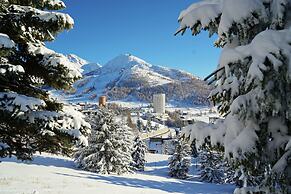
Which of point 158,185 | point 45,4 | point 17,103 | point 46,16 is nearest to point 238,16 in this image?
point 17,103

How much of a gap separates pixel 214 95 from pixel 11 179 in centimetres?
2124

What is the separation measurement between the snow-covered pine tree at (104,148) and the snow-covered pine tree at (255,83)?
37.1m

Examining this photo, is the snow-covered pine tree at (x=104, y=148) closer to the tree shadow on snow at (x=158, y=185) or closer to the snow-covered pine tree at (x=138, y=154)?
the tree shadow on snow at (x=158, y=185)

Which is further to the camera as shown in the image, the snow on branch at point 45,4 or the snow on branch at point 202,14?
the snow on branch at point 45,4

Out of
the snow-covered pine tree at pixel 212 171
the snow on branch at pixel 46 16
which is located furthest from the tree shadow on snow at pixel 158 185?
the snow on branch at pixel 46 16

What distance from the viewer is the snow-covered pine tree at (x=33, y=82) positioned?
22.4 feet

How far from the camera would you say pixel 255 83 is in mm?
3256

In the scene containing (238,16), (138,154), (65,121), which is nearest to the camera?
(238,16)

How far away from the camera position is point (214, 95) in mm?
4359

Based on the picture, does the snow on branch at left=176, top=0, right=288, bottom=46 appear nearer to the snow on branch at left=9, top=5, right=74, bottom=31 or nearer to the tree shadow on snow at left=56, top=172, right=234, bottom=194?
the snow on branch at left=9, top=5, right=74, bottom=31

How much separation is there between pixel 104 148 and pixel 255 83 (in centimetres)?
3869

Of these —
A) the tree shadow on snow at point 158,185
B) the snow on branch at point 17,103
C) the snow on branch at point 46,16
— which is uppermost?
the snow on branch at point 46,16

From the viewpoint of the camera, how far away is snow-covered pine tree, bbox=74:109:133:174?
133 feet

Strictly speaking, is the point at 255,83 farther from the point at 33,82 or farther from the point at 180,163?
the point at 180,163
